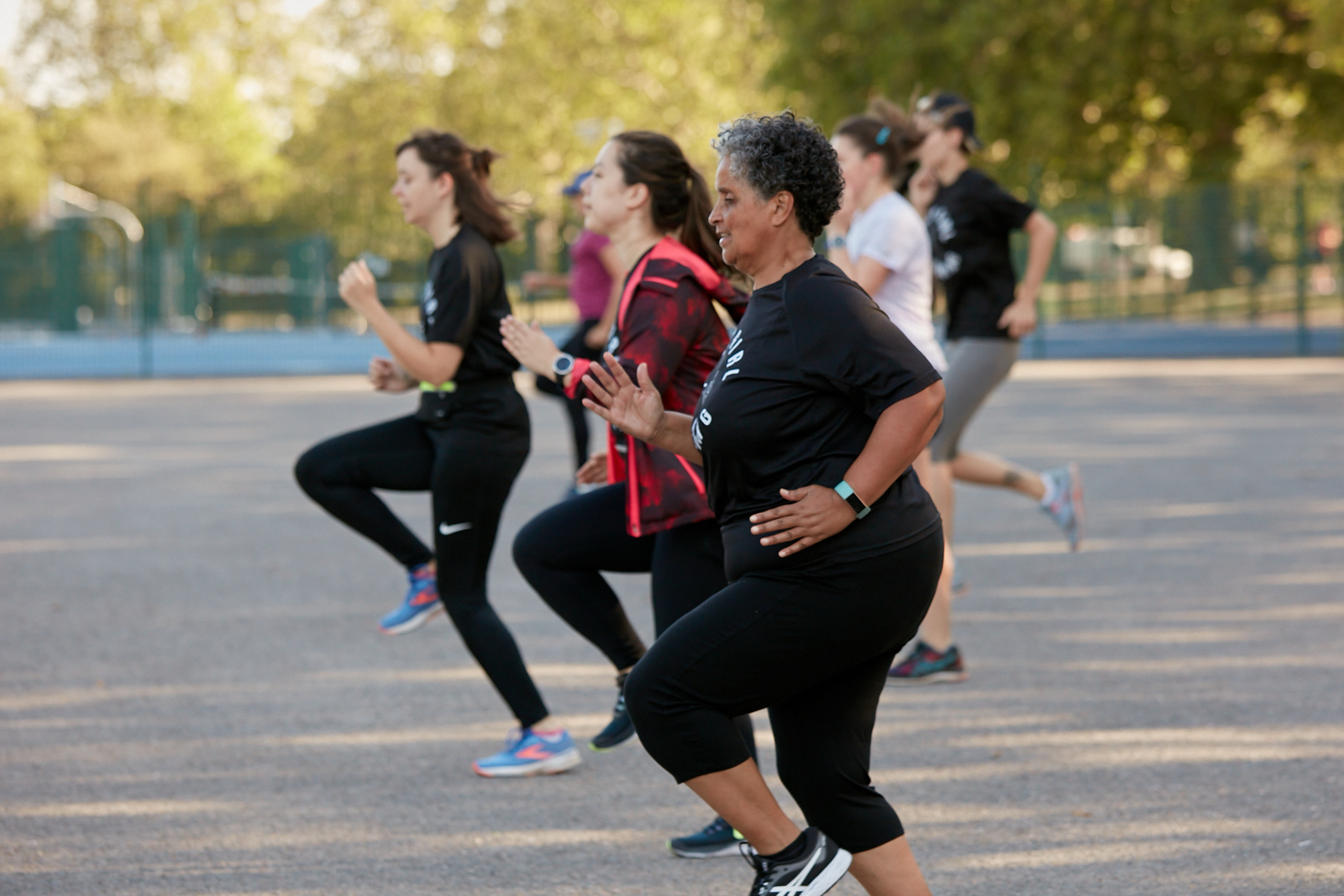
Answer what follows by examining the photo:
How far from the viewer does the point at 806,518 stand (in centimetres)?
275

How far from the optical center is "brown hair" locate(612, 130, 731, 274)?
4023 millimetres

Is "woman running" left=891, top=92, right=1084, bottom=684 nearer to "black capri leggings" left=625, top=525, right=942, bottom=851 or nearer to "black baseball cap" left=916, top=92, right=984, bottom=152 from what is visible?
"black baseball cap" left=916, top=92, right=984, bottom=152

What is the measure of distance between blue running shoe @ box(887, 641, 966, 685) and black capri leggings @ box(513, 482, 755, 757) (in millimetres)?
1486

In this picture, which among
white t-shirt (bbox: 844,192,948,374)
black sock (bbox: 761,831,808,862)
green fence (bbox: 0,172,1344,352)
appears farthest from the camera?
green fence (bbox: 0,172,1344,352)

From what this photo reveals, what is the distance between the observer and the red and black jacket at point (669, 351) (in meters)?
3.71

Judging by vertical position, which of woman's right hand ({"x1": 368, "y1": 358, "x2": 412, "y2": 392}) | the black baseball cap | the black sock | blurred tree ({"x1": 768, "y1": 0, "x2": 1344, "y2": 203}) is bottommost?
the black sock

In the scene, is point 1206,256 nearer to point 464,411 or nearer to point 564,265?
point 564,265

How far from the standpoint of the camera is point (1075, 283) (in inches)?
995

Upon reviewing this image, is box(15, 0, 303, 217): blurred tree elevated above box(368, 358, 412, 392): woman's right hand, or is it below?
above

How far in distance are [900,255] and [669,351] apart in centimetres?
201

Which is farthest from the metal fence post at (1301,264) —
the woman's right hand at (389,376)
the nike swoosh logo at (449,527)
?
the nike swoosh logo at (449,527)

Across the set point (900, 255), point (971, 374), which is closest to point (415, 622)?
point (900, 255)

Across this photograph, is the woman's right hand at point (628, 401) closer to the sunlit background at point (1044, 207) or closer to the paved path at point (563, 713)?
the paved path at point (563, 713)

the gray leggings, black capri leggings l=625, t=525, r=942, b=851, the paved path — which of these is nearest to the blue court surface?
the paved path
